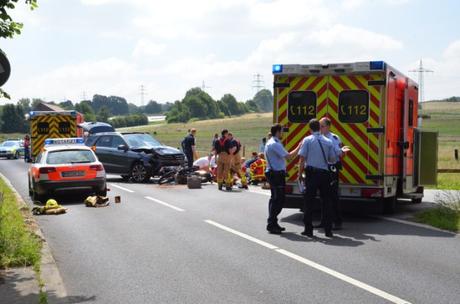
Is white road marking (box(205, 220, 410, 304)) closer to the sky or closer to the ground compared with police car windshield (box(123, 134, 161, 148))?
closer to the ground

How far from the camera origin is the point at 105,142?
76.5 feet

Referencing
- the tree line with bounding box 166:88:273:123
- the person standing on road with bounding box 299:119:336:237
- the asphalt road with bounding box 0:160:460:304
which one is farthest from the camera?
the tree line with bounding box 166:88:273:123

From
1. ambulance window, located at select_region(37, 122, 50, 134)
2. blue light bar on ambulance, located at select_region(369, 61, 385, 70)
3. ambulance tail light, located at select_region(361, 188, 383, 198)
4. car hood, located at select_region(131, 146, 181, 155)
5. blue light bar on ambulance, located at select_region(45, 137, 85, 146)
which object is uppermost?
blue light bar on ambulance, located at select_region(369, 61, 385, 70)

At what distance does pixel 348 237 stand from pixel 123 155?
13538mm

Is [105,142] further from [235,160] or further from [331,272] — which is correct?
[331,272]

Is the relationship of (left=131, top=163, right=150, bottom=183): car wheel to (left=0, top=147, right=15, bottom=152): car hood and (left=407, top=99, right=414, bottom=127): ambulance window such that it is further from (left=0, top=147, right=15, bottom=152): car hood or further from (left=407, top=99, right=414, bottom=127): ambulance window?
(left=0, top=147, right=15, bottom=152): car hood

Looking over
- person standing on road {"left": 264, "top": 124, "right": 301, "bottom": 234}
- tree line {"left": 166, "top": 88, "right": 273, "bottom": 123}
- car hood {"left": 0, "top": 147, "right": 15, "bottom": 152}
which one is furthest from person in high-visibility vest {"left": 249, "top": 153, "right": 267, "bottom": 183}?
tree line {"left": 166, "top": 88, "right": 273, "bottom": 123}

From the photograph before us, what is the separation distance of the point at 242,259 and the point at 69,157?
884 centimetres

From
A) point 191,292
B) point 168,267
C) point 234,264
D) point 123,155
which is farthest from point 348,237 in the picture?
point 123,155

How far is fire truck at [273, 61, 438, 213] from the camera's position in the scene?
11703 millimetres

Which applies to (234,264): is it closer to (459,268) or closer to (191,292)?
(191,292)

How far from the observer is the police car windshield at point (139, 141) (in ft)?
74.6

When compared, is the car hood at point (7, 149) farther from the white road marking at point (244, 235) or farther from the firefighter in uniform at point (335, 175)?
the firefighter in uniform at point (335, 175)

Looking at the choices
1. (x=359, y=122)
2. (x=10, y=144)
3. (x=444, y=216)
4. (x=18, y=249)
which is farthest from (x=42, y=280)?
(x=10, y=144)
